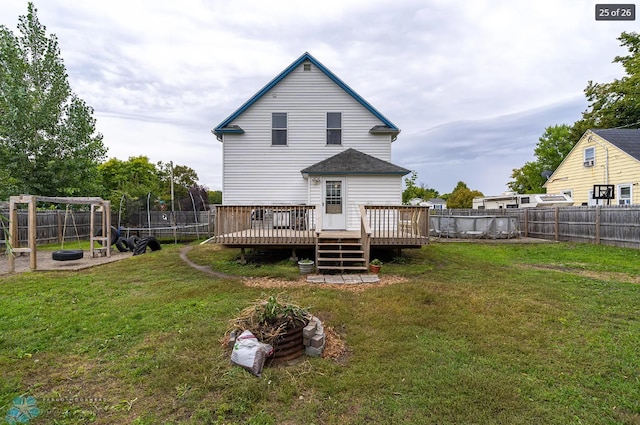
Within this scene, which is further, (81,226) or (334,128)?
(81,226)

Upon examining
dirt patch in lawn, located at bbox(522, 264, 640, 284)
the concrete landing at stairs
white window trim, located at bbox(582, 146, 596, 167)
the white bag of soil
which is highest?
white window trim, located at bbox(582, 146, 596, 167)

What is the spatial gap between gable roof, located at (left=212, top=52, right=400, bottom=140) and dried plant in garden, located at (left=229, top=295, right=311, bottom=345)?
9304 millimetres

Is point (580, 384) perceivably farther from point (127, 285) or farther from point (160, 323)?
point (127, 285)

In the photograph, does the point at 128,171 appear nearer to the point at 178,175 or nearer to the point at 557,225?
the point at 178,175

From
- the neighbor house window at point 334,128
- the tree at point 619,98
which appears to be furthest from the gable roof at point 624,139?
the neighbor house window at point 334,128

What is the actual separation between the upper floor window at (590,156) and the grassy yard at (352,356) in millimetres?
15692

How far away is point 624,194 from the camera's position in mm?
16219

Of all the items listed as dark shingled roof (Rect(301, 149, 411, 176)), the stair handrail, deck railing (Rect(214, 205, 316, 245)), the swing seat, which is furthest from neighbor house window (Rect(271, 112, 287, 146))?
the swing seat

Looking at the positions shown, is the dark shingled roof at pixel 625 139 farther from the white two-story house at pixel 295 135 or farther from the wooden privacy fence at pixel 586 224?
the white two-story house at pixel 295 135

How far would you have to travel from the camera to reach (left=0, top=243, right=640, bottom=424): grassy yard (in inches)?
98.7

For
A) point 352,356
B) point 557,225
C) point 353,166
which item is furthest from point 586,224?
point 352,356

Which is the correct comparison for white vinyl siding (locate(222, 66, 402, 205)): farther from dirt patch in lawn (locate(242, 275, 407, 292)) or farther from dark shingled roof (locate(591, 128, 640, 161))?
dark shingled roof (locate(591, 128, 640, 161))

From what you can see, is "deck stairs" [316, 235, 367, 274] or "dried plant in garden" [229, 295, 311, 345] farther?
"deck stairs" [316, 235, 367, 274]

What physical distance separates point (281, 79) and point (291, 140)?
2.38m
